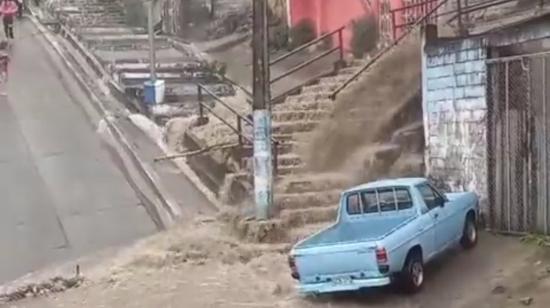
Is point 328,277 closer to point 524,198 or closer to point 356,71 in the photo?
point 524,198

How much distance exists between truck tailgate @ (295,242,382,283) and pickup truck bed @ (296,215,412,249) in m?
0.14

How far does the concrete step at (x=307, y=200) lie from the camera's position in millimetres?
15367

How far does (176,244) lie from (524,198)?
539 cm

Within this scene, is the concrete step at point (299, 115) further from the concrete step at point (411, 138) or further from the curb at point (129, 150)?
the curb at point (129, 150)

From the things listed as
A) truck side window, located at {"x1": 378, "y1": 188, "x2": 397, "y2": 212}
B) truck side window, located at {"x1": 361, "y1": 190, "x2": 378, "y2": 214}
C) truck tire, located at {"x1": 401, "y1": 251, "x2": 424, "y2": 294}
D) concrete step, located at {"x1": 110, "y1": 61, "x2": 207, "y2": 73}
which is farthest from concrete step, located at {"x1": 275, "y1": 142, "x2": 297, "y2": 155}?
concrete step, located at {"x1": 110, "y1": 61, "x2": 207, "y2": 73}

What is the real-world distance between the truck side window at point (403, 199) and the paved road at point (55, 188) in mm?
5735

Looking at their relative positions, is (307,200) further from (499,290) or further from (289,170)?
(499,290)

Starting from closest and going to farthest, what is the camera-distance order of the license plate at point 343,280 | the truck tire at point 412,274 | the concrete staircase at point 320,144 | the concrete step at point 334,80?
1. the license plate at point 343,280
2. the truck tire at point 412,274
3. the concrete staircase at point 320,144
4. the concrete step at point 334,80

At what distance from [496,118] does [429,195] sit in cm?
187

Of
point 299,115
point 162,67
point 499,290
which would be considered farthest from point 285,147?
point 162,67

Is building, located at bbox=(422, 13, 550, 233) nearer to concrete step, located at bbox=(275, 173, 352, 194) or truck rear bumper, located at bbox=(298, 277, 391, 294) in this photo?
concrete step, located at bbox=(275, 173, 352, 194)

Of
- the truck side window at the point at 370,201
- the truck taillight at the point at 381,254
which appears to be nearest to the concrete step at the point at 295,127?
the truck side window at the point at 370,201

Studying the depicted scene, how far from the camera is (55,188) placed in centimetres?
1869

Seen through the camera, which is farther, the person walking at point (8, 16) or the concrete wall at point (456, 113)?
the person walking at point (8, 16)
